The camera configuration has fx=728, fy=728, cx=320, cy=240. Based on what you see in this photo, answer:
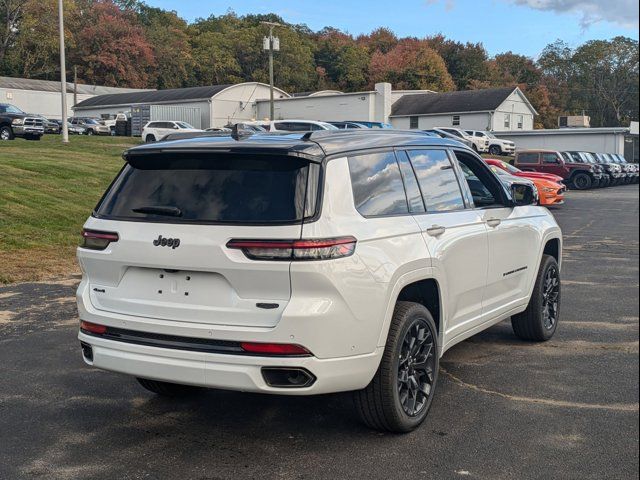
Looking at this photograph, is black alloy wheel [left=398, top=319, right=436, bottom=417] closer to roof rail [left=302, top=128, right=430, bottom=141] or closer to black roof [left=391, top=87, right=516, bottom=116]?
roof rail [left=302, top=128, right=430, bottom=141]

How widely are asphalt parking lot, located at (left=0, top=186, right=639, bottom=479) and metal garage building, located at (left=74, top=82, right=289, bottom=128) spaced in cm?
5123

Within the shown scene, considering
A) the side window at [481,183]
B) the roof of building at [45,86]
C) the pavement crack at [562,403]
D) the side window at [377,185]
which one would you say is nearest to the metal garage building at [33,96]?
the roof of building at [45,86]

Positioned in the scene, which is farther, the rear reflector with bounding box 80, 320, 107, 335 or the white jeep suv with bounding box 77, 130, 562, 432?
the rear reflector with bounding box 80, 320, 107, 335

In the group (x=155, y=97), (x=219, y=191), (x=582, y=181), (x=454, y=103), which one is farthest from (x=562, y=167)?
(x=155, y=97)

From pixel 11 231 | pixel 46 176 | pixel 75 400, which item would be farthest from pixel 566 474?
pixel 46 176

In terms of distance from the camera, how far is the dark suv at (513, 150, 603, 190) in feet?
112

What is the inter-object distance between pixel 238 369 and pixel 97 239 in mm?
1303

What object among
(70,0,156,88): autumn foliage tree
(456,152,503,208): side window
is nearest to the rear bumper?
(456,152,503,208): side window

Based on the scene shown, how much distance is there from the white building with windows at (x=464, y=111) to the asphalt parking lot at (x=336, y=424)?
192 ft

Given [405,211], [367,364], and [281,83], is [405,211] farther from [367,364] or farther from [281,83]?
[281,83]

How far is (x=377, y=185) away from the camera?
460cm

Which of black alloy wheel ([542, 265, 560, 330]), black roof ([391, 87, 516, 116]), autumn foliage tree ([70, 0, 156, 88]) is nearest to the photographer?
black alloy wheel ([542, 265, 560, 330])

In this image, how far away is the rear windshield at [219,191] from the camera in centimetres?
407

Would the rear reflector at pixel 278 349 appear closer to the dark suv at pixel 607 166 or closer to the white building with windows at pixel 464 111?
the dark suv at pixel 607 166
